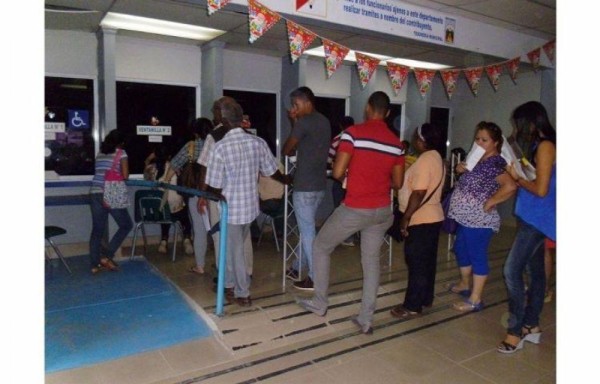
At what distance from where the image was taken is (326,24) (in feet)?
14.4

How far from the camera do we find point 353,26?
180 inches

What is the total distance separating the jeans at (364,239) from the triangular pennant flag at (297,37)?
172cm

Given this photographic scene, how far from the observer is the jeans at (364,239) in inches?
117

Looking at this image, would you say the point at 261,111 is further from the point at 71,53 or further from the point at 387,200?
the point at 387,200

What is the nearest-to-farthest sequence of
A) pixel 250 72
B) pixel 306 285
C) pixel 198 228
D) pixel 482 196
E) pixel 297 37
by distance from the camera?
pixel 482 196, pixel 306 285, pixel 297 37, pixel 198 228, pixel 250 72

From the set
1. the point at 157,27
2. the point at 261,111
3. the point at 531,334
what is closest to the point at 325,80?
the point at 261,111

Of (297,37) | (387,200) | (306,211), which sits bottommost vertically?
(306,211)

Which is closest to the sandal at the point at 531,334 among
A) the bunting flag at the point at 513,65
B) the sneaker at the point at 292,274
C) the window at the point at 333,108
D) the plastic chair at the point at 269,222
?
the sneaker at the point at 292,274

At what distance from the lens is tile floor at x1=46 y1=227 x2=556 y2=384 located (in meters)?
2.64

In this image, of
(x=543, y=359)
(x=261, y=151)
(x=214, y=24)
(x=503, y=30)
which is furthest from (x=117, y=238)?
(x=503, y=30)

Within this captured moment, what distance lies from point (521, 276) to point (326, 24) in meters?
2.84

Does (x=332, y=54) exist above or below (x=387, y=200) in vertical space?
above

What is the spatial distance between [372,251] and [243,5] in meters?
2.37
